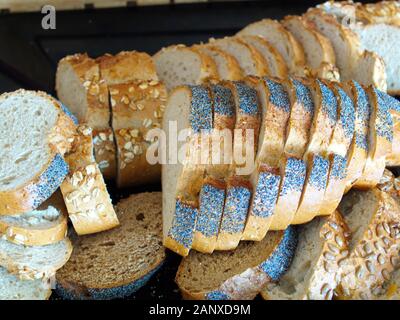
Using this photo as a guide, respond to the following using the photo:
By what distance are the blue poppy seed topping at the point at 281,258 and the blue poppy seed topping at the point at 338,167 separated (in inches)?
17.8

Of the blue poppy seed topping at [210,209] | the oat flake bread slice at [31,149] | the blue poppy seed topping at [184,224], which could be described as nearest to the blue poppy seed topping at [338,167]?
the blue poppy seed topping at [210,209]

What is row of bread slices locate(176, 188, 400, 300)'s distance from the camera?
3.47m

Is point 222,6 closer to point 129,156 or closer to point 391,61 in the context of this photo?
point 391,61

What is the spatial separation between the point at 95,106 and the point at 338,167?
1.57m

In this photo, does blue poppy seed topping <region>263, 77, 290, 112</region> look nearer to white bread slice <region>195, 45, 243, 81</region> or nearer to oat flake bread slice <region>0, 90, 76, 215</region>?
white bread slice <region>195, 45, 243, 81</region>

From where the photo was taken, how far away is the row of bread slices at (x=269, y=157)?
335cm

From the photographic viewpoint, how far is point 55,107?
12.3ft

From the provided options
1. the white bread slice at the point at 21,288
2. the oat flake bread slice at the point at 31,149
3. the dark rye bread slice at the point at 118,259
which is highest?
the oat flake bread slice at the point at 31,149

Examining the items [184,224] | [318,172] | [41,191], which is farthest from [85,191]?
[318,172]

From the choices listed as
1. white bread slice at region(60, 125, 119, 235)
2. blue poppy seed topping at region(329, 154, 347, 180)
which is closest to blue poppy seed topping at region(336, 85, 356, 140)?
blue poppy seed topping at region(329, 154, 347, 180)

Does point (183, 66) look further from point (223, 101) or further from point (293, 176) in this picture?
point (293, 176)

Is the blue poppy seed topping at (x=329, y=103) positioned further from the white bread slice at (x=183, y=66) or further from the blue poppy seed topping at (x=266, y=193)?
the white bread slice at (x=183, y=66)

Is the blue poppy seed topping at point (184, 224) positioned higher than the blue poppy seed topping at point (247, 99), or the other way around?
the blue poppy seed topping at point (247, 99)

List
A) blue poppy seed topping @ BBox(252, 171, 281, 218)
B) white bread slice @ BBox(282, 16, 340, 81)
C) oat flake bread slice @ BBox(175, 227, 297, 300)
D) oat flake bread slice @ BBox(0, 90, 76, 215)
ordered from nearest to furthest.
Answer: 1. blue poppy seed topping @ BBox(252, 171, 281, 218)
2. oat flake bread slice @ BBox(0, 90, 76, 215)
3. oat flake bread slice @ BBox(175, 227, 297, 300)
4. white bread slice @ BBox(282, 16, 340, 81)
